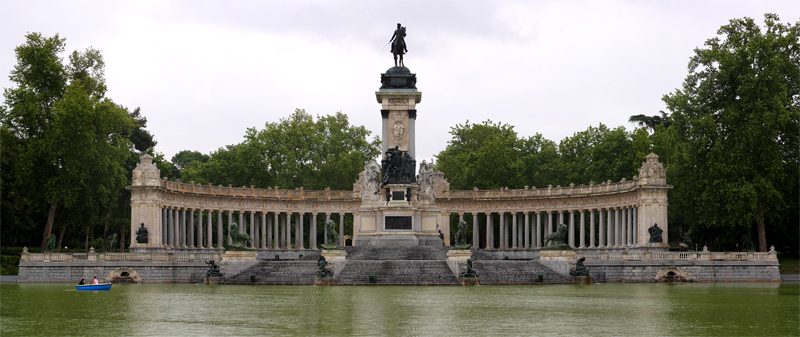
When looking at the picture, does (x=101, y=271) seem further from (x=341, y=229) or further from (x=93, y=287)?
(x=341, y=229)

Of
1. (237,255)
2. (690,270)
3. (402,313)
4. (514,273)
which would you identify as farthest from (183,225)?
(402,313)

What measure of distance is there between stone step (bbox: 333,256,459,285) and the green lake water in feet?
27.3

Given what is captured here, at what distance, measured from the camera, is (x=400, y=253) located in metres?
55.8

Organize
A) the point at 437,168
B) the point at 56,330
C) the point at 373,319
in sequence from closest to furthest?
the point at 56,330
the point at 373,319
the point at 437,168

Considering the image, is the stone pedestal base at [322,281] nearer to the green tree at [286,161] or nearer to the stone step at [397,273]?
the stone step at [397,273]

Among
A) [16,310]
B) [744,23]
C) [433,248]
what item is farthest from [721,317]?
[744,23]

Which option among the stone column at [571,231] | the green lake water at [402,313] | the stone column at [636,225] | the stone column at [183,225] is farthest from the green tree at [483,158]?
the green lake water at [402,313]

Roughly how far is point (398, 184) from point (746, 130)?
78.7 ft

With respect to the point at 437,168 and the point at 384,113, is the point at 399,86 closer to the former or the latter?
the point at 384,113

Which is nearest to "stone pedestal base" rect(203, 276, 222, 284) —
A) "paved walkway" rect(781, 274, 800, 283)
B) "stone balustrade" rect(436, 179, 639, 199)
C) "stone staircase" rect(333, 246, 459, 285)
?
"stone staircase" rect(333, 246, 459, 285)

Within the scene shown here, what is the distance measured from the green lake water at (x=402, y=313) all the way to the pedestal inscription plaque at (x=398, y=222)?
25044 millimetres

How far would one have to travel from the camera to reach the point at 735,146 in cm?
6156

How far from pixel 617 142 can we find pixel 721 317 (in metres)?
59.7

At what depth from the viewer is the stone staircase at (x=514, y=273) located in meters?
48.2
